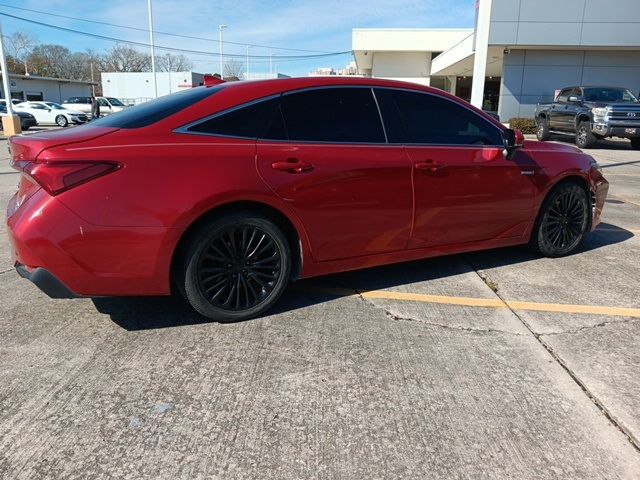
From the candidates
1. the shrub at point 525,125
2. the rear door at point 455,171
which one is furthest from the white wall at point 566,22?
the rear door at point 455,171

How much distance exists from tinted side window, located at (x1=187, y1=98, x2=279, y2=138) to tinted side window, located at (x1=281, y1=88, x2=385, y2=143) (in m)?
0.14

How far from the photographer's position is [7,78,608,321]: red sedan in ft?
10.1

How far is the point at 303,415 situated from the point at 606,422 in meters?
1.48

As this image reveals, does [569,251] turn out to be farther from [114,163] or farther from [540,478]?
[114,163]

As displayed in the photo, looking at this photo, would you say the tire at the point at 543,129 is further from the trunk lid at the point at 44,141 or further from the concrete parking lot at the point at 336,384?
the trunk lid at the point at 44,141

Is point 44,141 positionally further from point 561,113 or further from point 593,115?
point 561,113

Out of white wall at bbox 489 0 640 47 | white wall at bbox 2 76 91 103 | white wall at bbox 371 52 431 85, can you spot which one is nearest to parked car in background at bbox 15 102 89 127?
white wall at bbox 2 76 91 103

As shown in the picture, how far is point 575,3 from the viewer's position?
22.1 metres

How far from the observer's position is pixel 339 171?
371 centimetres

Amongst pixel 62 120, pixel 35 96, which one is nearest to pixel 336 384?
pixel 62 120

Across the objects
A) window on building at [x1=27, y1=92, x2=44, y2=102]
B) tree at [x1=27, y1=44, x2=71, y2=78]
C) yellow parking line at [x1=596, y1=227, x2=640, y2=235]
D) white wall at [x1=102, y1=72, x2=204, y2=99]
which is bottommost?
yellow parking line at [x1=596, y1=227, x2=640, y2=235]

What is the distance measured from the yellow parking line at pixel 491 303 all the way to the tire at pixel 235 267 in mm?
721

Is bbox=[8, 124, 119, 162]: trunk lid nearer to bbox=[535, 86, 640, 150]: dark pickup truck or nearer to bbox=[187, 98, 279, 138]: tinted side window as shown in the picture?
bbox=[187, 98, 279, 138]: tinted side window

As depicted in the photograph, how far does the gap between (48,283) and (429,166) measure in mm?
2764
